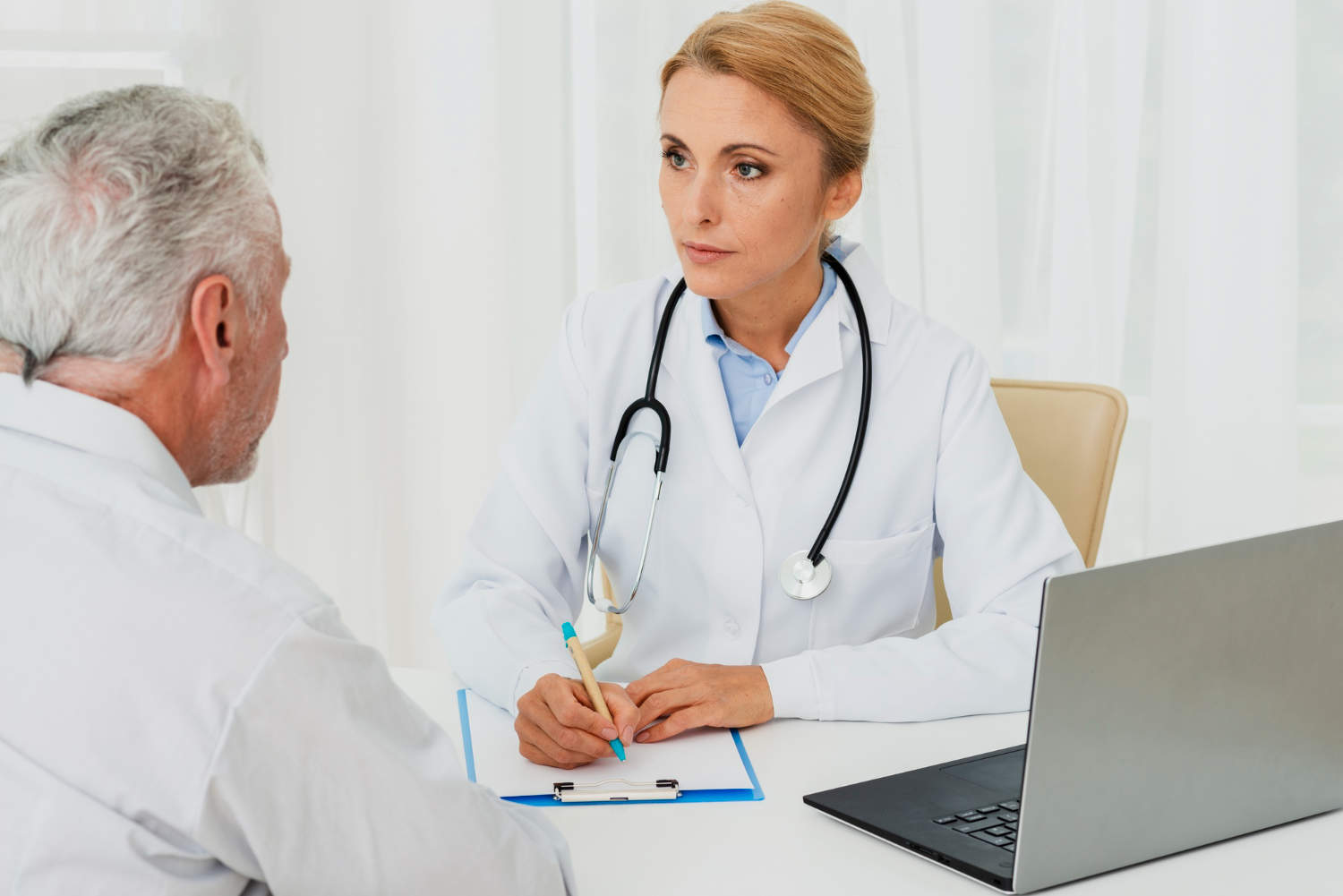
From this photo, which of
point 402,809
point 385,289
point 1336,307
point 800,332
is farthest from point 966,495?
point 385,289

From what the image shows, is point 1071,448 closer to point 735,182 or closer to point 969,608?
point 969,608

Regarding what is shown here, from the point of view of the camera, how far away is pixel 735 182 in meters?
1.57

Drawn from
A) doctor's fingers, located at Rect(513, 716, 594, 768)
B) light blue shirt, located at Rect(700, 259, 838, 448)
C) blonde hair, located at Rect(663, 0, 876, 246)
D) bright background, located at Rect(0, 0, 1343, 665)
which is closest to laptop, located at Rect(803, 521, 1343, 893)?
doctor's fingers, located at Rect(513, 716, 594, 768)

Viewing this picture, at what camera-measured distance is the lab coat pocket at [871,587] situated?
5.24 feet

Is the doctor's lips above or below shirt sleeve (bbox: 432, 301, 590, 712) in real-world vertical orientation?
above

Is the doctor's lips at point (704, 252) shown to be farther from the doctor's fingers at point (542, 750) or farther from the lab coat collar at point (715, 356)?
the doctor's fingers at point (542, 750)

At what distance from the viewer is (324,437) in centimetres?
278

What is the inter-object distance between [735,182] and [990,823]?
85 centimetres

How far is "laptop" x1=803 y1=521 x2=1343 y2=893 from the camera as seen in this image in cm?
90

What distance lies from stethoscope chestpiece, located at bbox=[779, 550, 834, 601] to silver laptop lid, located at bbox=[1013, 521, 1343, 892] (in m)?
0.59

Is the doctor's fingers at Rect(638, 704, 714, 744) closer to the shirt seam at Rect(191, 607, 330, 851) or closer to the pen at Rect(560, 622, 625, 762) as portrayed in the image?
the pen at Rect(560, 622, 625, 762)

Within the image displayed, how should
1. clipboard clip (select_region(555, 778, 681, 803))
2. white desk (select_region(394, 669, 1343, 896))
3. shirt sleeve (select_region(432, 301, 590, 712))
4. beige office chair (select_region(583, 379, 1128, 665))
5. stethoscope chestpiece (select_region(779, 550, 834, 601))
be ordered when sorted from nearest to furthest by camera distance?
white desk (select_region(394, 669, 1343, 896)) < clipboard clip (select_region(555, 778, 681, 803)) < shirt sleeve (select_region(432, 301, 590, 712)) < stethoscope chestpiece (select_region(779, 550, 834, 601)) < beige office chair (select_region(583, 379, 1128, 665))

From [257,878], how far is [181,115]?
50cm

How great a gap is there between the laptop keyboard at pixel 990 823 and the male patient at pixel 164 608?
34 centimetres
